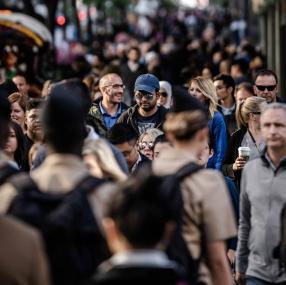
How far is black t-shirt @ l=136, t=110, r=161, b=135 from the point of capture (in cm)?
1412

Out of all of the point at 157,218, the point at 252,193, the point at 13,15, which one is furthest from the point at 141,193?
the point at 13,15

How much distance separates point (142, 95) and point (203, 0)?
3867 inches

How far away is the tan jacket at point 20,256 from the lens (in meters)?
5.83

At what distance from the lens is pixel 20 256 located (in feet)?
19.1

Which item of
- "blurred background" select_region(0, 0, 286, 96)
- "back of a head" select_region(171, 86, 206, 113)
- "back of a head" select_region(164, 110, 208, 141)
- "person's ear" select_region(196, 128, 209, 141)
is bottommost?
"blurred background" select_region(0, 0, 286, 96)

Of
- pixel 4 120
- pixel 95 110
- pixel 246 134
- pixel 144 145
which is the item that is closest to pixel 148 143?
pixel 144 145

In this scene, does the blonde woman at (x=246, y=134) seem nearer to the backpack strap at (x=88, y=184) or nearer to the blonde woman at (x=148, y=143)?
the blonde woman at (x=148, y=143)

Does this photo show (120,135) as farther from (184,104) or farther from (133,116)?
(133,116)

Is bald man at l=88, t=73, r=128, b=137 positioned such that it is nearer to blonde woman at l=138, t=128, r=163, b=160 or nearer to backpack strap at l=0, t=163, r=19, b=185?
blonde woman at l=138, t=128, r=163, b=160

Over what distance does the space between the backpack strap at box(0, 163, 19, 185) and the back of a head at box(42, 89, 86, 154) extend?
0.37m

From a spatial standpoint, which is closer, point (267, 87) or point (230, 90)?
point (267, 87)

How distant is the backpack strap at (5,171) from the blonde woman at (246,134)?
5330mm

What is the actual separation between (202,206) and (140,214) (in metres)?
1.66

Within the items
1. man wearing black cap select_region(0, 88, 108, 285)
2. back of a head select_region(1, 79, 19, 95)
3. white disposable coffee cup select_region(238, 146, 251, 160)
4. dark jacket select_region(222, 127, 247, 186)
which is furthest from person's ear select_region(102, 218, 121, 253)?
back of a head select_region(1, 79, 19, 95)
